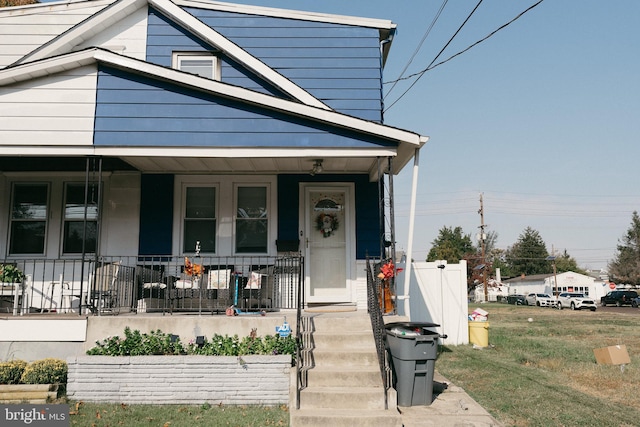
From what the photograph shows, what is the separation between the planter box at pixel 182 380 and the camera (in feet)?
21.8

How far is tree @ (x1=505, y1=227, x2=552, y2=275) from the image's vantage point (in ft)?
272

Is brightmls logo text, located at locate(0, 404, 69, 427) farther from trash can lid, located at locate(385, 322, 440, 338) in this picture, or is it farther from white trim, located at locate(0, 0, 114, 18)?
white trim, located at locate(0, 0, 114, 18)

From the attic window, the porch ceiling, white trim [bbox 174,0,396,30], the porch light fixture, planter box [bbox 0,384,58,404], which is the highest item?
white trim [bbox 174,0,396,30]

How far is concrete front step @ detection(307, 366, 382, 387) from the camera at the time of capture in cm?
625

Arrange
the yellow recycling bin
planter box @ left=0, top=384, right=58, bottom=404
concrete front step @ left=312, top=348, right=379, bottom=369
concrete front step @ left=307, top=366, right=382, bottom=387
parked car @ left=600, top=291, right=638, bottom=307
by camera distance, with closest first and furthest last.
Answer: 1. concrete front step @ left=307, top=366, right=382, bottom=387
2. planter box @ left=0, top=384, right=58, bottom=404
3. concrete front step @ left=312, top=348, right=379, bottom=369
4. the yellow recycling bin
5. parked car @ left=600, top=291, right=638, bottom=307

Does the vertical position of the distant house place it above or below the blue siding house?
below

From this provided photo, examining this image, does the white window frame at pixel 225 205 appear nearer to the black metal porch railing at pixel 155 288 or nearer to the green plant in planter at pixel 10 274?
the black metal porch railing at pixel 155 288

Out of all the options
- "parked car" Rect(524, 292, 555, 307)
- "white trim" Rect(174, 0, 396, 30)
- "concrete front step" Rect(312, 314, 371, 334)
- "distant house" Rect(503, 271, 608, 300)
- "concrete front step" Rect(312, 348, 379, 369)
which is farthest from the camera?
"distant house" Rect(503, 271, 608, 300)

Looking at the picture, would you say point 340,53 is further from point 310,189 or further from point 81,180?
point 81,180

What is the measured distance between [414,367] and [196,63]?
7681 millimetres

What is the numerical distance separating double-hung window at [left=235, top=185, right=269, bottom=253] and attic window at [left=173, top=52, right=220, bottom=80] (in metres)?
2.60

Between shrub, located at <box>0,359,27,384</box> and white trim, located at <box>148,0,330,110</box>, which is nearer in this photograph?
shrub, located at <box>0,359,27,384</box>

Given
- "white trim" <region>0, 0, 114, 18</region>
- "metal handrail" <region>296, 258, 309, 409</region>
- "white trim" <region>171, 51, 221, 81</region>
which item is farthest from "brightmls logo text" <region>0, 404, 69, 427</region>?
"white trim" <region>0, 0, 114, 18</region>

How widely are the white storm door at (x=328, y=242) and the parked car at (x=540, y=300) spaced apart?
37.7 metres
